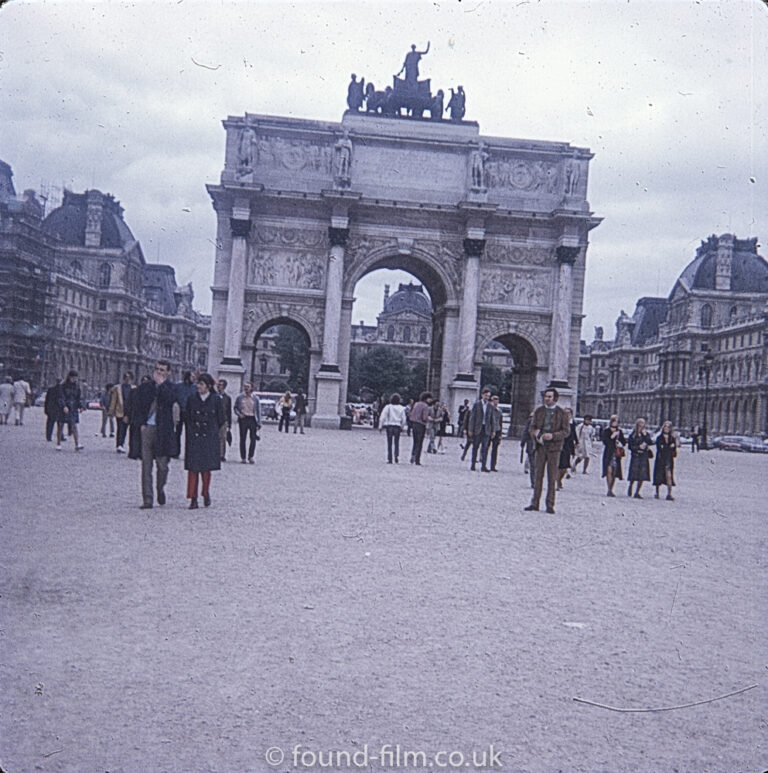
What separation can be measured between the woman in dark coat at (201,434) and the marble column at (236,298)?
25.8 meters

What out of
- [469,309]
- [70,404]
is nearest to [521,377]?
[469,309]

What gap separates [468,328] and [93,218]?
55906 mm

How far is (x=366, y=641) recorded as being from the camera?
5562mm

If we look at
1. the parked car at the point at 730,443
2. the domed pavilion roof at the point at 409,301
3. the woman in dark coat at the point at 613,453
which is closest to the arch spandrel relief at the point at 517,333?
the woman in dark coat at the point at 613,453

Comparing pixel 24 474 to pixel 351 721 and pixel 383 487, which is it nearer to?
pixel 383 487

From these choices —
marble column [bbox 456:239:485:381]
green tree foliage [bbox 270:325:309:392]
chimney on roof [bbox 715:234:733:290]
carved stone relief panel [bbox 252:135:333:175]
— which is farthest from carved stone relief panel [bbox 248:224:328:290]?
chimney on roof [bbox 715:234:733:290]

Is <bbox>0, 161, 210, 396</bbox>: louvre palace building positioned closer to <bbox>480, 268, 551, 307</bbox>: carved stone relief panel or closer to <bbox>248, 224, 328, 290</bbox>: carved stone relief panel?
<bbox>248, 224, 328, 290</bbox>: carved stone relief panel

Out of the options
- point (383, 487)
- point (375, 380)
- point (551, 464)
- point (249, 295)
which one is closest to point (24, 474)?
point (383, 487)

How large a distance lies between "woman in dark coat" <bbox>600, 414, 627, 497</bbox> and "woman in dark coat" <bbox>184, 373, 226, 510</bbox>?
7.67 meters

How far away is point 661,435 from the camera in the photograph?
1595 centimetres

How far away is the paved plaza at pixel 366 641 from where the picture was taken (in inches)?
159

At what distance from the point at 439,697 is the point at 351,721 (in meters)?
0.55

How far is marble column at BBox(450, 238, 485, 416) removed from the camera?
1463 inches

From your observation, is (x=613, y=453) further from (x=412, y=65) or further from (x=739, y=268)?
(x=739, y=268)
